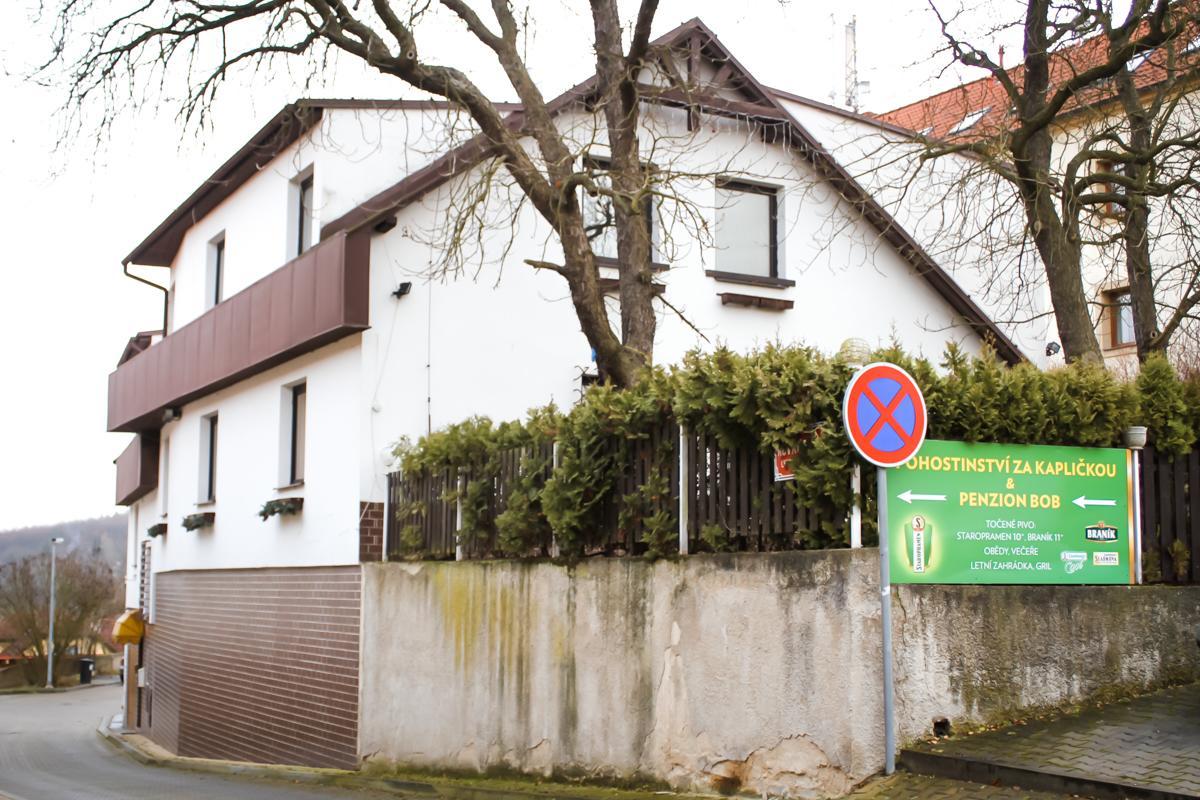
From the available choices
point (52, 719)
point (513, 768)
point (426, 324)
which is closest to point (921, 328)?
point (426, 324)

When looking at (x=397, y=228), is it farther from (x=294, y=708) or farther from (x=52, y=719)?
(x=52, y=719)

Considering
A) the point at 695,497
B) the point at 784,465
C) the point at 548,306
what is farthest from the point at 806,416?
the point at 548,306

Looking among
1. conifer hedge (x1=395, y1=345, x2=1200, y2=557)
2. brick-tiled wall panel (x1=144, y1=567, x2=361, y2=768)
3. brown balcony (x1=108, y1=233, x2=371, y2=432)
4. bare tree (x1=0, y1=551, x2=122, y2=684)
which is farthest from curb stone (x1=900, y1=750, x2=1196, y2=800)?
bare tree (x1=0, y1=551, x2=122, y2=684)

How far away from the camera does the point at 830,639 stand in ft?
30.7

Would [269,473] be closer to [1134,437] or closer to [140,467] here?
[140,467]

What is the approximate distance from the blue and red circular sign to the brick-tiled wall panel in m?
7.73

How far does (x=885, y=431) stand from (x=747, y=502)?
4.65 feet

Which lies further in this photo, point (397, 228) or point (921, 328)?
point (921, 328)

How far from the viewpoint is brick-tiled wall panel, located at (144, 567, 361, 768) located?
50.5 ft

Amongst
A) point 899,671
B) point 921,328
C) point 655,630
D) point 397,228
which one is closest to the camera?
point 899,671

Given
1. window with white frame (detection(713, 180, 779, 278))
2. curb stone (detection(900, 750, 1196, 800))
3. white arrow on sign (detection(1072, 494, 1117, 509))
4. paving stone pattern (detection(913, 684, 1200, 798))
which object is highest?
window with white frame (detection(713, 180, 779, 278))

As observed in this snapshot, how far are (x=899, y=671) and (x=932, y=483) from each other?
54.7 inches

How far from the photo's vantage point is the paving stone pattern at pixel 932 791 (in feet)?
27.5

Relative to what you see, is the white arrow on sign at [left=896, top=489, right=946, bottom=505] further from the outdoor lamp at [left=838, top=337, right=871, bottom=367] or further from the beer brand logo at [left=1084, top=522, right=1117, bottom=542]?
the beer brand logo at [left=1084, top=522, right=1117, bottom=542]
